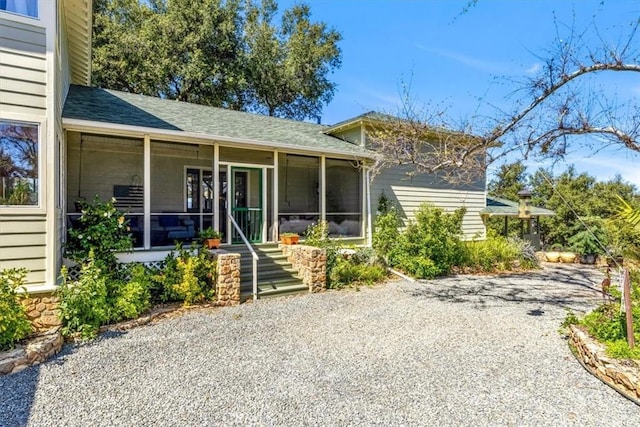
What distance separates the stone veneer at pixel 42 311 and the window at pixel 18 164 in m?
1.39

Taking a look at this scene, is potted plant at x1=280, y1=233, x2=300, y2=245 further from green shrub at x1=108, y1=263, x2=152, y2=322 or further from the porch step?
green shrub at x1=108, y1=263, x2=152, y2=322

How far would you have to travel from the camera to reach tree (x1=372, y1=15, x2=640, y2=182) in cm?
629

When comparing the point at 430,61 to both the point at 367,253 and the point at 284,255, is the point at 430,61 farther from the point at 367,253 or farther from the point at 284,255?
the point at 284,255

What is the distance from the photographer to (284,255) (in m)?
9.53

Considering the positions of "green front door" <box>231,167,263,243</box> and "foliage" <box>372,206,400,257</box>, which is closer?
"green front door" <box>231,167,263,243</box>

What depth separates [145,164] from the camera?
7914 mm

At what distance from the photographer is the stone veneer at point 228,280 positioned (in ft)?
23.9

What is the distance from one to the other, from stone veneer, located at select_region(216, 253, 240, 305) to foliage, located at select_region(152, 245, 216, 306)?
10.7 inches

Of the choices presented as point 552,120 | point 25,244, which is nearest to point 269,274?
point 25,244

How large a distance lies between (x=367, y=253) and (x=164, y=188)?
20.5 ft

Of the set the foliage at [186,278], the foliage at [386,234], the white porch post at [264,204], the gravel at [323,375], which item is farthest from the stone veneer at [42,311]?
the foliage at [386,234]

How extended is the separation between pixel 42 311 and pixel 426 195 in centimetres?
1116

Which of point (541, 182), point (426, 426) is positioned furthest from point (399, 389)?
point (541, 182)

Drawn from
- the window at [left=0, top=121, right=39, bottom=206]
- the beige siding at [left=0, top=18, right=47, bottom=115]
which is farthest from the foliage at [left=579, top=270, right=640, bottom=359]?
the beige siding at [left=0, top=18, right=47, bottom=115]
